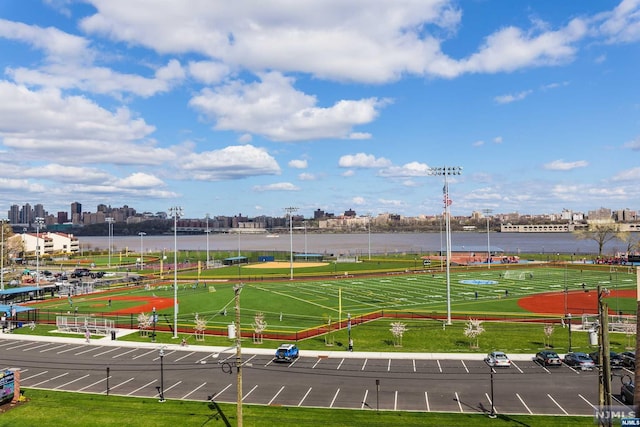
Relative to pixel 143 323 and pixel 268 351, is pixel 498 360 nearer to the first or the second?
pixel 268 351

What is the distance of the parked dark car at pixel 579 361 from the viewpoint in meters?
34.8

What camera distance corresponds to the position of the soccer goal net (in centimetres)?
9273

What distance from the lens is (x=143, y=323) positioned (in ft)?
154

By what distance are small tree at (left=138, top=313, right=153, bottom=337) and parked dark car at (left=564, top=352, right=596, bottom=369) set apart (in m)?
38.6

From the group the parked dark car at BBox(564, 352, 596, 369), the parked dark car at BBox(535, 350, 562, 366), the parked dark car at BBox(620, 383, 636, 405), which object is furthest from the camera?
the parked dark car at BBox(535, 350, 562, 366)

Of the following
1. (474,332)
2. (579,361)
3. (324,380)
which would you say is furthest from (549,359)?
(324,380)

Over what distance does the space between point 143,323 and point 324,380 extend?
23057 millimetres

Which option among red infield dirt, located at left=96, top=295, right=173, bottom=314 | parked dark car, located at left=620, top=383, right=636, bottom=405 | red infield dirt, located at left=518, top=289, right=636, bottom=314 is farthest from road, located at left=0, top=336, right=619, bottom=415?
red infield dirt, located at left=518, top=289, right=636, bottom=314

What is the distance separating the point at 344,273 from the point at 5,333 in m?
64.7

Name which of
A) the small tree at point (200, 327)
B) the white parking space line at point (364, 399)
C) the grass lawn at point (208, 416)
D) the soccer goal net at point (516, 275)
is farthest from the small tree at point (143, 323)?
the soccer goal net at point (516, 275)

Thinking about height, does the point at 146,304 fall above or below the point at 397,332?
below

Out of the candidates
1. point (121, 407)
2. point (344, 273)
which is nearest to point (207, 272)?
point (344, 273)

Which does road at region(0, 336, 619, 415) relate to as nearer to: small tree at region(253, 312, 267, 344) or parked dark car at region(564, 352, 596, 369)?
parked dark car at region(564, 352, 596, 369)

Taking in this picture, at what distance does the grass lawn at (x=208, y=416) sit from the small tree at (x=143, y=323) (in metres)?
18.1
